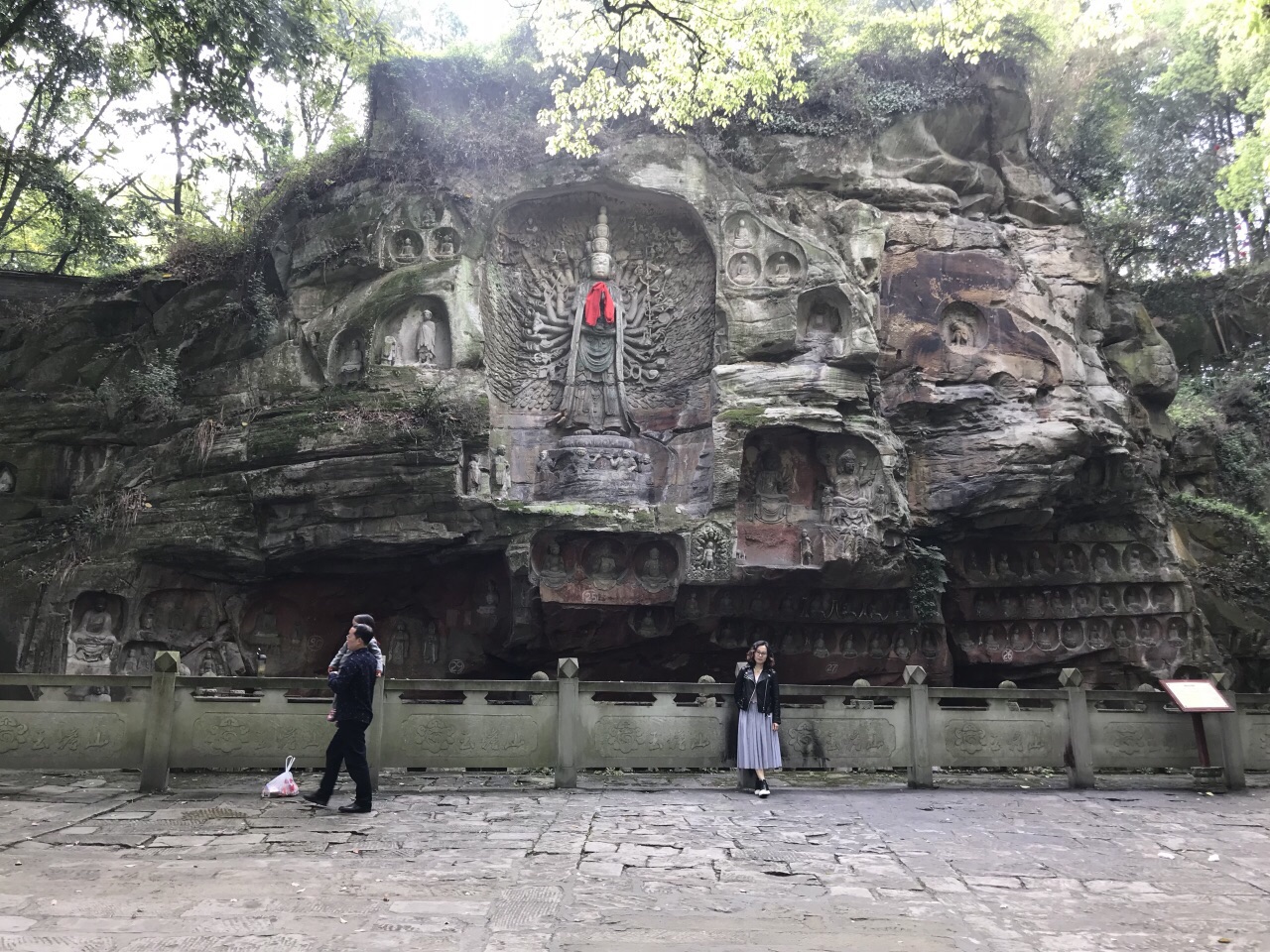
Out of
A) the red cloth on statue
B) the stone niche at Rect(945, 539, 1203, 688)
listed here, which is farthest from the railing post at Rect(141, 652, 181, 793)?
the stone niche at Rect(945, 539, 1203, 688)

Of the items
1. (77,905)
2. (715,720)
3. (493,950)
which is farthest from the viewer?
(715,720)

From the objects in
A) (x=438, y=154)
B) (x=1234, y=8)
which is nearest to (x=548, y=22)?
(x=438, y=154)

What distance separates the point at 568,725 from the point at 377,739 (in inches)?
72.1

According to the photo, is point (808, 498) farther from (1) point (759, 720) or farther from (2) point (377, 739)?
(2) point (377, 739)

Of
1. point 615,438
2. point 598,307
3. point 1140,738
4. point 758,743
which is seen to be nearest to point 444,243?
point 598,307

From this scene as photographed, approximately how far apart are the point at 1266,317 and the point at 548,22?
16.7 meters

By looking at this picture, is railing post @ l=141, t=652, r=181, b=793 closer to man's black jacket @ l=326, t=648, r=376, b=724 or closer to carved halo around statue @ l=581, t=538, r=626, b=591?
man's black jacket @ l=326, t=648, r=376, b=724

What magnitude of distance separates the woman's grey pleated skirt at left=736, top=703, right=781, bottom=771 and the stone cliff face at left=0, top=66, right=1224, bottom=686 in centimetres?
371

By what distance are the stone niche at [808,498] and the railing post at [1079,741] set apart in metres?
3.51

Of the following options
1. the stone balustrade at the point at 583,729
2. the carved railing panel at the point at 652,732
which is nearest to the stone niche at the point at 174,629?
the stone balustrade at the point at 583,729

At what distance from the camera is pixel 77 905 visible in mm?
4656

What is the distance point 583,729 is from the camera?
8844 mm

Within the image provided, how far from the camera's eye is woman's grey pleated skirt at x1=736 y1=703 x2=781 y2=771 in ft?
28.4

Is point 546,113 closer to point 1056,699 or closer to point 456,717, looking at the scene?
point 456,717
